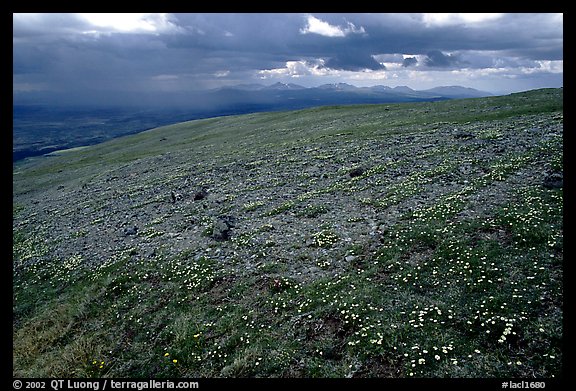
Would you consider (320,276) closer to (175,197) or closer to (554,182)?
(554,182)

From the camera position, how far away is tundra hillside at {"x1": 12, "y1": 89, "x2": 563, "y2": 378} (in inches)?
487

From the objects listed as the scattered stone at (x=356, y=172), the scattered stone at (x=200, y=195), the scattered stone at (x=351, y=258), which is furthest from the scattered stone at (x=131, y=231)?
the scattered stone at (x=356, y=172)

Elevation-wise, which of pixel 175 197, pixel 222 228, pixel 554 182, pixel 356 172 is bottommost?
pixel 222 228

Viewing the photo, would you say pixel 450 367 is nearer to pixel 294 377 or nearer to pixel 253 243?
pixel 294 377

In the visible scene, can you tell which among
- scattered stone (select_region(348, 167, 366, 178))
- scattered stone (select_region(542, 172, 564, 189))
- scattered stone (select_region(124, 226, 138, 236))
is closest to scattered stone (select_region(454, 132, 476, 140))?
scattered stone (select_region(348, 167, 366, 178))

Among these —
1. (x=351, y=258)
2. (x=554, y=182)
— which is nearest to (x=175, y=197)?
(x=351, y=258)

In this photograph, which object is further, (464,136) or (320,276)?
(464,136)

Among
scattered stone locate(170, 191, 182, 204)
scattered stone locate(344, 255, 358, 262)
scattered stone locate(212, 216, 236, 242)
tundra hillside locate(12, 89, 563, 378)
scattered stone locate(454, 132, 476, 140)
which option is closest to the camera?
tundra hillside locate(12, 89, 563, 378)

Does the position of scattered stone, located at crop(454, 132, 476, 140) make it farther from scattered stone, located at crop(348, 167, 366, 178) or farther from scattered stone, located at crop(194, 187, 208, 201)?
Answer: scattered stone, located at crop(194, 187, 208, 201)

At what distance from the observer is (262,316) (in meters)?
15.4

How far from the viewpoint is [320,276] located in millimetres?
17719

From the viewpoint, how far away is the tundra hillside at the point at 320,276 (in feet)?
40.5

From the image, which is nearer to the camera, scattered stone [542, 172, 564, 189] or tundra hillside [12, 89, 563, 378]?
tundra hillside [12, 89, 563, 378]

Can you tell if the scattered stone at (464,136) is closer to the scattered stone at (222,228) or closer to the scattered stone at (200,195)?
the scattered stone at (222,228)
